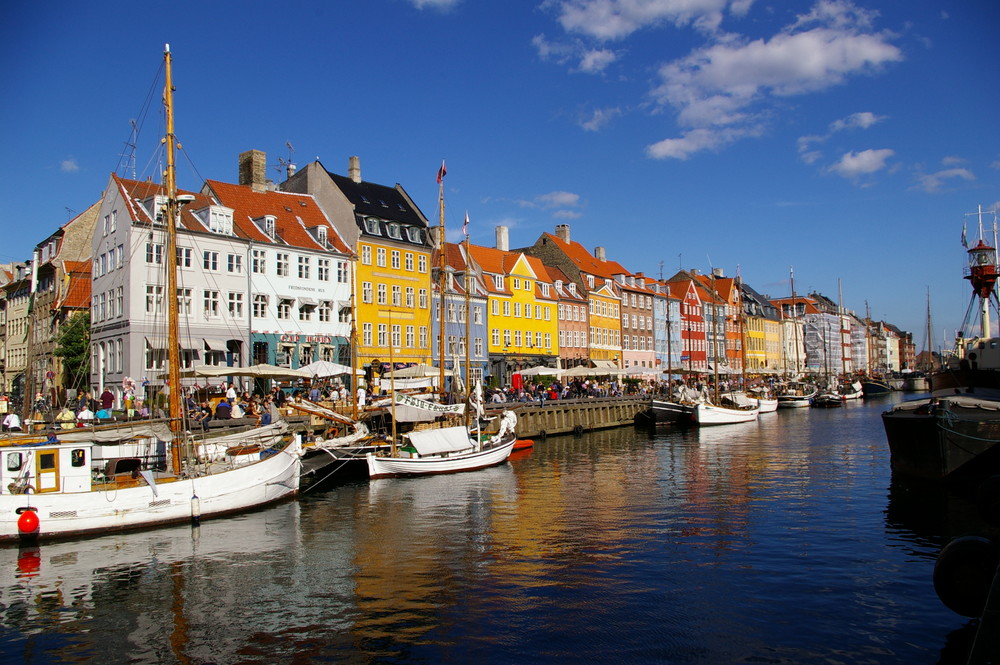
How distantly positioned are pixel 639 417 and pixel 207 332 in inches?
1339

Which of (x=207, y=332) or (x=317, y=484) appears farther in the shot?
(x=207, y=332)

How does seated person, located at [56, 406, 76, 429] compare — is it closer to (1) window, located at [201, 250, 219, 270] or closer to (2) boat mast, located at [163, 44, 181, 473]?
(2) boat mast, located at [163, 44, 181, 473]

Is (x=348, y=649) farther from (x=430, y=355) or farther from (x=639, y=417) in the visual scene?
(x=639, y=417)

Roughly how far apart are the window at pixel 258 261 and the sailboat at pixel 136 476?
22.4m

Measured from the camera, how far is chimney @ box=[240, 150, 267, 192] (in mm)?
54688

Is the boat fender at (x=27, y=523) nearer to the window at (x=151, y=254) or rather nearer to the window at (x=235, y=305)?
the window at (x=151, y=254)

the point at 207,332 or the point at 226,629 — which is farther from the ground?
the point at 207,332


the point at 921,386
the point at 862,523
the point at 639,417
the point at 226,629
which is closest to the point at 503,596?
the point at 226,629

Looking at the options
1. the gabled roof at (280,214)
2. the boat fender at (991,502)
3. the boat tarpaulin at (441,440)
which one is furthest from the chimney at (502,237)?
the boat fender at (991,502)

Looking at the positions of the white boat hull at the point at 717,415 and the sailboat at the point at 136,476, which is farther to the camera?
the white boat hull at the point at 717,415

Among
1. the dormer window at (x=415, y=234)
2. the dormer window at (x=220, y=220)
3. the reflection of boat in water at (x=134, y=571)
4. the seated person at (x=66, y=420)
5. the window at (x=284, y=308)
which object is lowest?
the reflection of boat in water at (x=134, y=571)

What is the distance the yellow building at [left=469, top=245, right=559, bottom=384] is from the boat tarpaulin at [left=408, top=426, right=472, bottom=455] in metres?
30.9

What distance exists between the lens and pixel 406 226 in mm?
59406

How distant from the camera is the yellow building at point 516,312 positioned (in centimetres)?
6831
